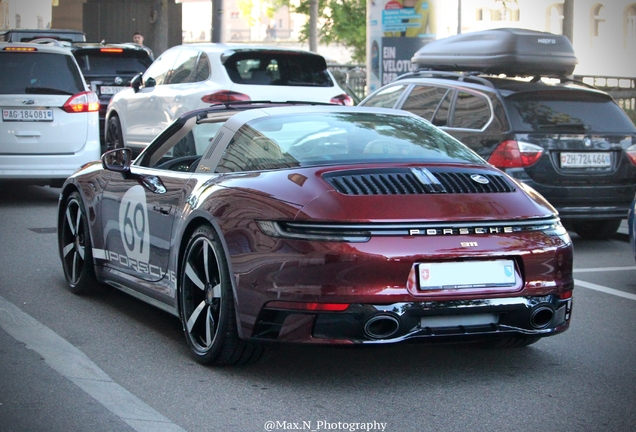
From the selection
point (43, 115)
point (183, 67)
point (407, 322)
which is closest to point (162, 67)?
point (183, 67)

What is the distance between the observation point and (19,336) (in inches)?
235

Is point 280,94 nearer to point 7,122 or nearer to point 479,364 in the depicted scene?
point 7,122

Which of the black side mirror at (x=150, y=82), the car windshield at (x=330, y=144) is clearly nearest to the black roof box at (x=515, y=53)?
the black side mirror at (x=150, y=82)

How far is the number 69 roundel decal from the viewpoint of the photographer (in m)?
6.17

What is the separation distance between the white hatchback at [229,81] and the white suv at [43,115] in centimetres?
119

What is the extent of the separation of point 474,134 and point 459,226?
5178 millimetres

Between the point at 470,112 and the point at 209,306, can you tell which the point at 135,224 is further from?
the point at 470,112

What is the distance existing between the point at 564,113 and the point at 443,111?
1.27 metres

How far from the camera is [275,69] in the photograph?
13109mm

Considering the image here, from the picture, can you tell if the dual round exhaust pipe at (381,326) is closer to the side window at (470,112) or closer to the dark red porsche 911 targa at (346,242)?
the dark red porsche 911 targa at (346,242)

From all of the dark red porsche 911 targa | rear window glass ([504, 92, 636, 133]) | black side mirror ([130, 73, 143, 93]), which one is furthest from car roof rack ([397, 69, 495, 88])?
the dark red porsche 911 targa

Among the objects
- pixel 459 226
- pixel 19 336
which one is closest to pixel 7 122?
pixel 19 336

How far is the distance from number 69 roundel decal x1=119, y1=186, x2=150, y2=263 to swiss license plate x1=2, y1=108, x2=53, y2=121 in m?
6.39

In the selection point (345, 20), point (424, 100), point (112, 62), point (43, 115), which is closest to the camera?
point (424, 100)
